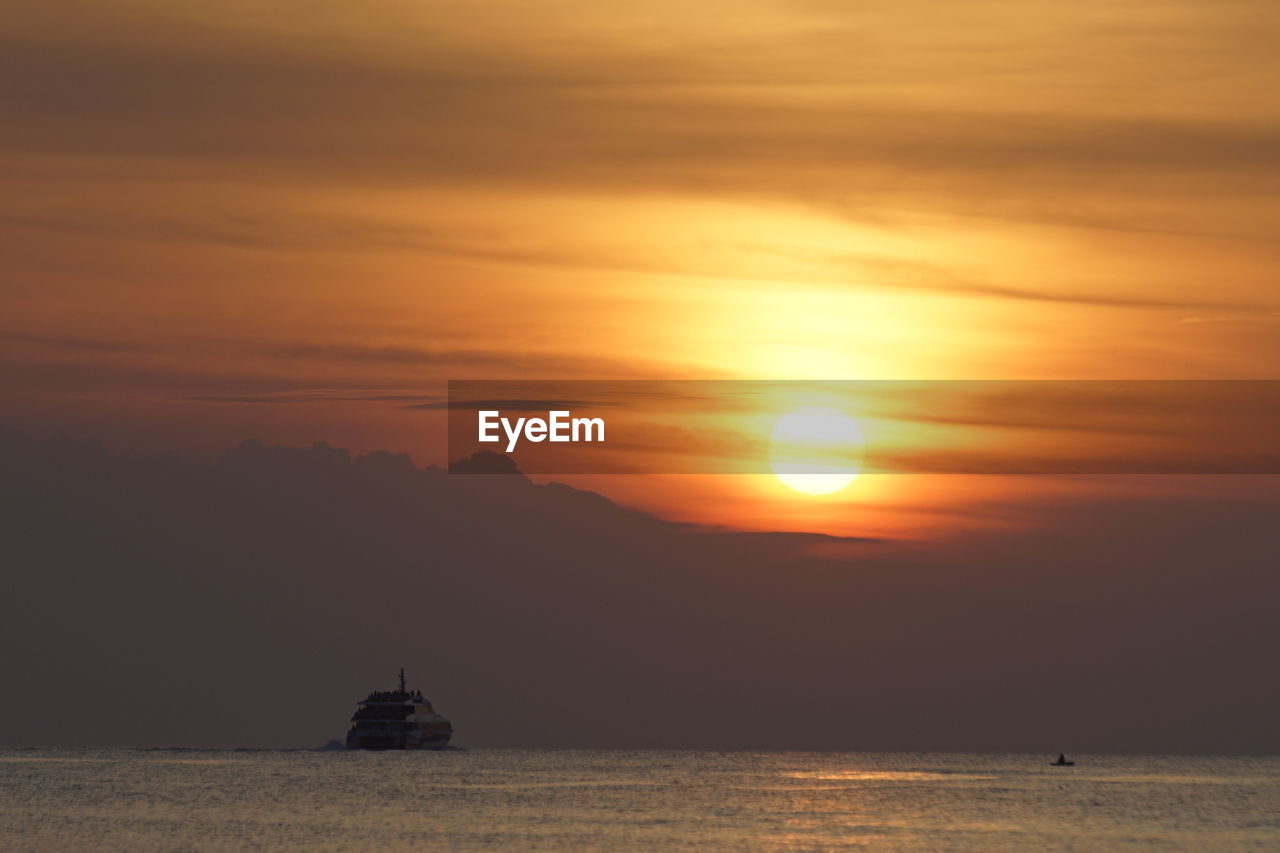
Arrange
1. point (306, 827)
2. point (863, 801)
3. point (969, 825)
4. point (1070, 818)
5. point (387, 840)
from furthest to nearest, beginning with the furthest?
point (863, 801)
point (1070, 818)
point (969, 825)
point (306, 827)
point (387, 840)

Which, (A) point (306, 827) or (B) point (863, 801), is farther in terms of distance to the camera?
(B) point (863, 801)

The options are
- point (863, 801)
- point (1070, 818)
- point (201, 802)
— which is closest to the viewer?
point (1070, 818)

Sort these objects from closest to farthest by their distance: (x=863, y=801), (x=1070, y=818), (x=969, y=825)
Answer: (x=969, y=825) < (x=1070, y=818) < (x=863, y=801)

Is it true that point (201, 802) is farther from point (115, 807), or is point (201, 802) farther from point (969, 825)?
point (969, 825)

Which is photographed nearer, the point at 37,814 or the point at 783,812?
the point at 37,814

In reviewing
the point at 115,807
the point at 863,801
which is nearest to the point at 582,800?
the point at 863,801

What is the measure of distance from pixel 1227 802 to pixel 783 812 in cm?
6451

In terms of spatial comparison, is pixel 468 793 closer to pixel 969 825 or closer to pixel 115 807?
pixel 115 807

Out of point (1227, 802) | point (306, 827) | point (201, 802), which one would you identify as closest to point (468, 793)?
point (201, 802)

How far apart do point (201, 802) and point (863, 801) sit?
224 ft

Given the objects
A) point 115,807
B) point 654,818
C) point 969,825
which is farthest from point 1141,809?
point 115,807

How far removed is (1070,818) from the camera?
158 meters

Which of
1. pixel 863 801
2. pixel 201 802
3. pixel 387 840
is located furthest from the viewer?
pixel 863 801

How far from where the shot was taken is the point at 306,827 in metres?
134
